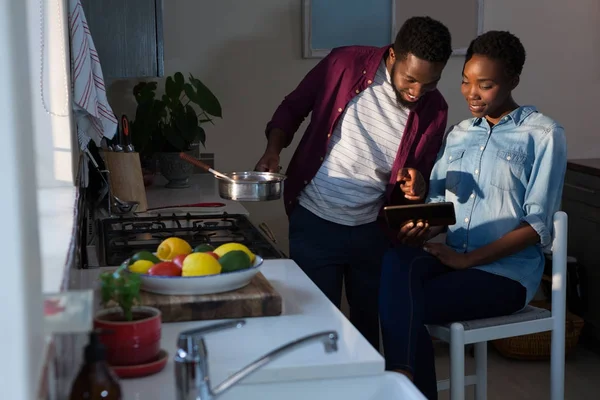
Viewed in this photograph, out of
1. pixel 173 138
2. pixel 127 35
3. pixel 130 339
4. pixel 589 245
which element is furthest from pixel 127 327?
pixel 589 245

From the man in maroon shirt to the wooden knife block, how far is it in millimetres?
540

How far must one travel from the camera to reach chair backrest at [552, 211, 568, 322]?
7.59 feet

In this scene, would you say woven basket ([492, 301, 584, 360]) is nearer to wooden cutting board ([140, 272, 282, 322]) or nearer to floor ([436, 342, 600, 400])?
floor ([436, 342, 600, 400])

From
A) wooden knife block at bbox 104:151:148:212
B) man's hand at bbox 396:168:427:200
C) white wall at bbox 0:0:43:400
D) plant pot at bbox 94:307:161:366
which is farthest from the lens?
wooden knife block at bbox 104:151:148:212

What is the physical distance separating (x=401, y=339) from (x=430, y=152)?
2.38 feet

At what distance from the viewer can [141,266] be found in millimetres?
1679

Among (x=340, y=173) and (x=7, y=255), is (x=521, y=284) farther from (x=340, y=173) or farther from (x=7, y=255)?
(x=7, y=255)

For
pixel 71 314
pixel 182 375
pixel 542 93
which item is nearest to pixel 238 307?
pixel 182 375

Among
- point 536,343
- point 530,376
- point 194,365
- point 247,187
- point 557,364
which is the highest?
point 247,187

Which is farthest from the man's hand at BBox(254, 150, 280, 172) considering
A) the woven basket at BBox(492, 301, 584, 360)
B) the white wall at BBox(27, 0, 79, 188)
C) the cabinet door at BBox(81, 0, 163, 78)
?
the woven basket at BBox(492, 301, 584, 360)

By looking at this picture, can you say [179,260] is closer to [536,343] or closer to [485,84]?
[485,84]

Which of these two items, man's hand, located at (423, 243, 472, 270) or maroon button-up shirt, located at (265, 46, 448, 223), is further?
maroon button-up shirt, located at (265, 46, 448, 223)

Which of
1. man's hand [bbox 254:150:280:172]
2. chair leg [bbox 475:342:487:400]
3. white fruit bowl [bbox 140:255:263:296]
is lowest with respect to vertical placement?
chair leg [bbox 475:342:487:400]

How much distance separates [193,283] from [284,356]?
282mm
